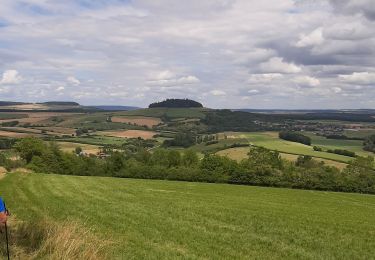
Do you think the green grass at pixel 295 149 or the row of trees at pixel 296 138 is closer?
the green grass at pixel 295 149

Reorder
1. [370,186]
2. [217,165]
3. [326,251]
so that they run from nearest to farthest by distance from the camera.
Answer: [326,251] → [370,186] → [217,165]

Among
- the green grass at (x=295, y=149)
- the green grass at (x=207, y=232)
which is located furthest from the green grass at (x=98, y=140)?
the green grass at (x=207, y=232)

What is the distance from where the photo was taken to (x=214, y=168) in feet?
316

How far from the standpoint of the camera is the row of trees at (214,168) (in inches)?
3467

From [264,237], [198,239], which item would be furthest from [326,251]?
[198,239]

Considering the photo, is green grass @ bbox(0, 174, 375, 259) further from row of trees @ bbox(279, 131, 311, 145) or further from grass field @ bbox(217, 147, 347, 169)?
row of trees @ bbox(279, 131, 311, 145)

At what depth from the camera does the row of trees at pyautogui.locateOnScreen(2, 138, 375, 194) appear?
88.1 metres

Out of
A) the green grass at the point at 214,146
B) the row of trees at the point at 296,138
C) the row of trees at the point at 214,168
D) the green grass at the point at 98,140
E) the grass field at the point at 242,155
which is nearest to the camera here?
the row of trees at the point at 214,168

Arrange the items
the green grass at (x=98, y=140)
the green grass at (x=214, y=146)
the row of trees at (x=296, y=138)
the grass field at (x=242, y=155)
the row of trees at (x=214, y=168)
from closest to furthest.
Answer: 1. the row of trees at (x=214, y=168)
2. the grass field at (x=242, y=155)
3. the green grass at (x=214, y=146)
4. the green grass at (x=98, y=140)
5. the row of trees at (x=296, y=138)

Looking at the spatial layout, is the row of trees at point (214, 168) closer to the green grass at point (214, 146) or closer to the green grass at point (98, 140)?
the green grass at point (214, 146)

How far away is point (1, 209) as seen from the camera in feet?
39.0

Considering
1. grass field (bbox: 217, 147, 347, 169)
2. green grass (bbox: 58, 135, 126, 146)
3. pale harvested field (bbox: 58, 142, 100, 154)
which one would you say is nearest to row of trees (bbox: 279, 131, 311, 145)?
grass field (bbox: 217, 147, 347, 169)

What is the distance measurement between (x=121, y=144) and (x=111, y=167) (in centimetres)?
6216

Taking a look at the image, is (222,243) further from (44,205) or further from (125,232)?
(44,205)
